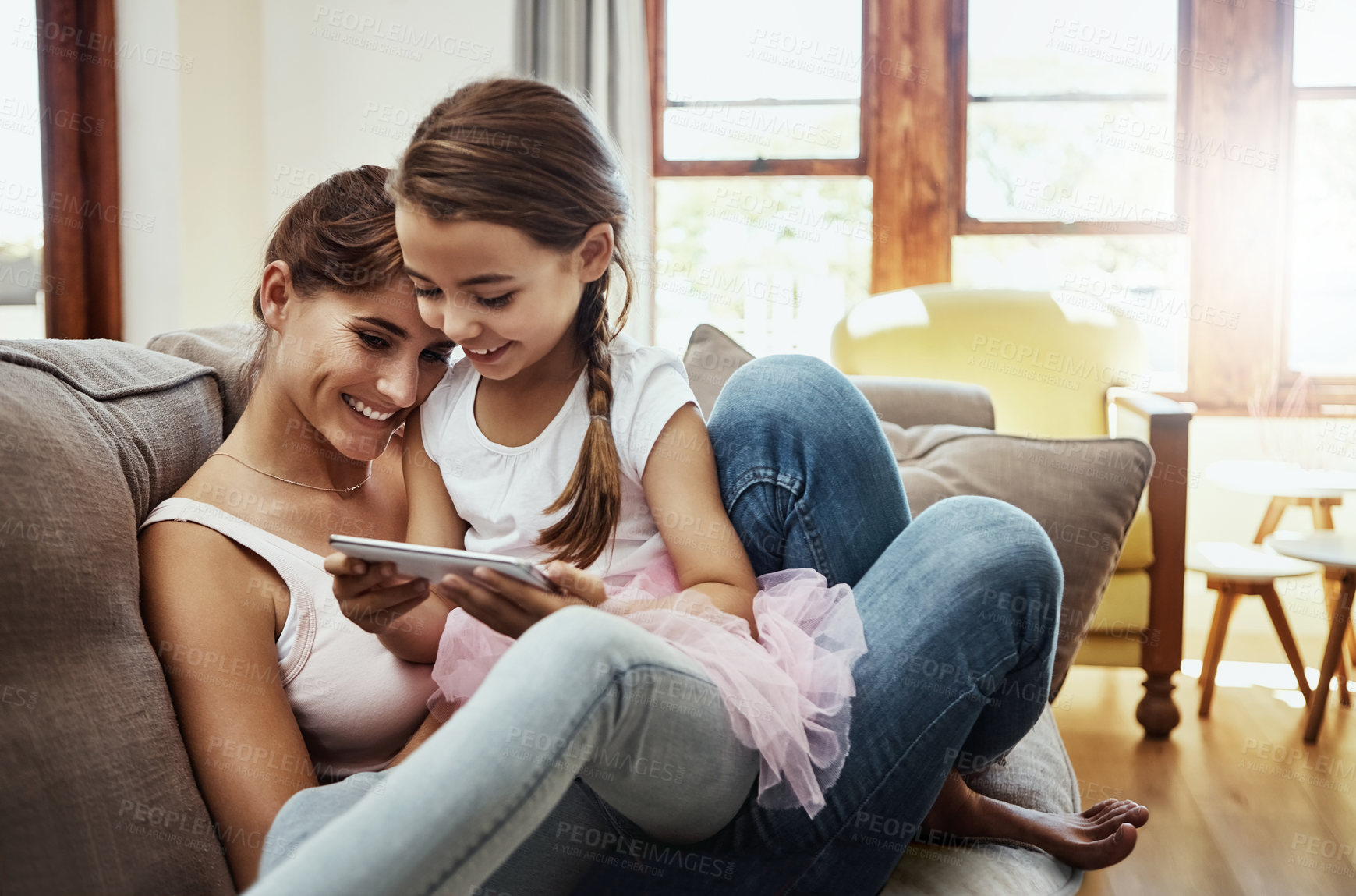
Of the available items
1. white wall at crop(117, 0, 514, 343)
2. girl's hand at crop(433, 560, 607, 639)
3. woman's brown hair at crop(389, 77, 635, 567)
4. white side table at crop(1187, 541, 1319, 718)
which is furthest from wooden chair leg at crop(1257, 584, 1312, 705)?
white wall at crop(117, 0, 514, 343)

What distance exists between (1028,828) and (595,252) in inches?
32.7

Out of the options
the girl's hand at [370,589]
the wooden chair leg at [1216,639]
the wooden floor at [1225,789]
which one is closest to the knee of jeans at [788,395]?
the girl's hand at [370,589]

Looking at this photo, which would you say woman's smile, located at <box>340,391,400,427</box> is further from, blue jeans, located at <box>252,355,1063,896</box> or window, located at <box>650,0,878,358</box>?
window, located at <box>650,0,878,358</box>

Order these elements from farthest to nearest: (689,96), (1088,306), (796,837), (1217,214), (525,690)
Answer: (689,96) < (1217,214) < (1088,306) < (796,837) < (525,690)

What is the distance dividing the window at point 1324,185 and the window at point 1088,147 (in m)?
0.36

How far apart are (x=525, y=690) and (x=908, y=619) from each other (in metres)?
0.42

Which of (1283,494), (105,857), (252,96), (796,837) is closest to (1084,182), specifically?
(1283,494)

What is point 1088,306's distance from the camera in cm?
316

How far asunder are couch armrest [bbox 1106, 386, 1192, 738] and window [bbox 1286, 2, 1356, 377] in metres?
1.59

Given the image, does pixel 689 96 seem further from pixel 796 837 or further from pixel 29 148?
pixel 796 837

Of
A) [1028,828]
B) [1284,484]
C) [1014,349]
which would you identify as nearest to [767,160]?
[1014,349]

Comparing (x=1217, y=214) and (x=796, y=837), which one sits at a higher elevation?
(x=1217, y=214)

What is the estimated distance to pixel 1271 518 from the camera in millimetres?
3127

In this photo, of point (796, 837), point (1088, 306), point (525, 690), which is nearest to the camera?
point (525, 690)
